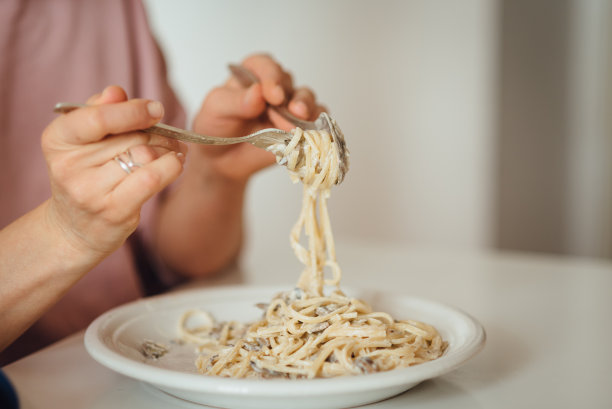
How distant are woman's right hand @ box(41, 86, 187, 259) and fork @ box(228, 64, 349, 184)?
0.28 m

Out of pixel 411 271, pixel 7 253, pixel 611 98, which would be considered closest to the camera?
pixel 7 253

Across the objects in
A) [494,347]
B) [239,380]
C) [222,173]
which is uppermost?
[222,173]

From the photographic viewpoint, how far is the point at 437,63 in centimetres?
368

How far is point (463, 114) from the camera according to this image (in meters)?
3.64

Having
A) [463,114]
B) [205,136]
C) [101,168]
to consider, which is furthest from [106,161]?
[463,114]

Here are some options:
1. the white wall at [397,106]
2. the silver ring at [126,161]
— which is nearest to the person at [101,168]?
the silver ring at [126,161]

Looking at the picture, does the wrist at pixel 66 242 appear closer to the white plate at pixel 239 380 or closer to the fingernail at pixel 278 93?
the white plate at pixel 239 380

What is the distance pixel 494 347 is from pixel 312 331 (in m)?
0.30

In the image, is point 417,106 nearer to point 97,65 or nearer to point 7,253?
point 97,65

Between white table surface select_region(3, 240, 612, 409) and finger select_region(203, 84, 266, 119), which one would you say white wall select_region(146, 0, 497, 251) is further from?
finger select_region(203, 84, 266, 119)

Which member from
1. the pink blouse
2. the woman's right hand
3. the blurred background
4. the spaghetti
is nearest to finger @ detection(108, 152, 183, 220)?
the woman's right hand

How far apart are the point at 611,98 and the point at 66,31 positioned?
3.37m

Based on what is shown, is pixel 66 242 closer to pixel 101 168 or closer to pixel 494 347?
pixel 101 168

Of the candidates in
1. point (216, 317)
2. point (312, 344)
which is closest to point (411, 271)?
point (216, 317)
